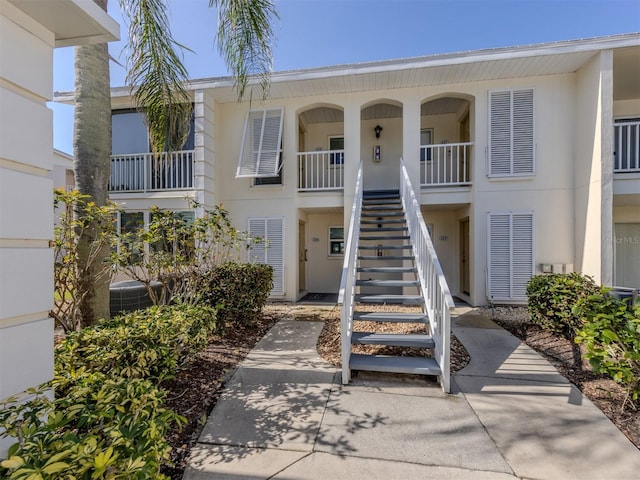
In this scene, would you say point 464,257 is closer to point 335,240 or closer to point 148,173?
point 335,240

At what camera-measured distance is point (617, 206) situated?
26.7 feet

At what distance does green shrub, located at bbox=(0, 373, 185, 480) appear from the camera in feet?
3.89

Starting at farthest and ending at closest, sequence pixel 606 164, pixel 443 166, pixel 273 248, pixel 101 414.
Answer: pixel 443 166
pixel 273 248
pixel 606 164
pixel 101 414

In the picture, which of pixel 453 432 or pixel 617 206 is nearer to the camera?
pixel 453 432

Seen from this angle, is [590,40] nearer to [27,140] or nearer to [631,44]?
[631,44]

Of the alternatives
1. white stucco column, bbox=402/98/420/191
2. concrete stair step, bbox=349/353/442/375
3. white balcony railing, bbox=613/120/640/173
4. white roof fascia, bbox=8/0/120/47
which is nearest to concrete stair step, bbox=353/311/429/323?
concrete stair step, bbox=349/353/442/375

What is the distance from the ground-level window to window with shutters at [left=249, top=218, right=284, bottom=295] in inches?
84.0

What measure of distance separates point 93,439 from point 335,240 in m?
8.76

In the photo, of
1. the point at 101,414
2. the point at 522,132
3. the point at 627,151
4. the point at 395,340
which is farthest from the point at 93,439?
the point at 627,151

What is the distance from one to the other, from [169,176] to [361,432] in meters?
8.35

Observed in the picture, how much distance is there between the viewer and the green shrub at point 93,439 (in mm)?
1187

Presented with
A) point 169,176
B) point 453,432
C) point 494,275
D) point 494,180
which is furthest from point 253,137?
point 453,432

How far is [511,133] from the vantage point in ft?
24.2

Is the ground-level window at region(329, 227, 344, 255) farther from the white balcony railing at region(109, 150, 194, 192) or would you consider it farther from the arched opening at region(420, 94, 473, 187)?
the white balcony railing at region(109, 150, 194, 192)
